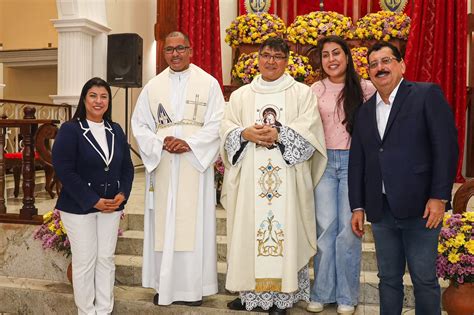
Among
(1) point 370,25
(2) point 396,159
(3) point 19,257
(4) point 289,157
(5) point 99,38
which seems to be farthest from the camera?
(5) point 99,38

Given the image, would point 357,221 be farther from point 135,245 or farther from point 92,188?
point 135,245

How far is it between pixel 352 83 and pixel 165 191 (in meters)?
1.36

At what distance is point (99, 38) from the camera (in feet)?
23.4

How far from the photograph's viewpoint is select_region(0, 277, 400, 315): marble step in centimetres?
322

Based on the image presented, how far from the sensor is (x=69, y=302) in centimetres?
358

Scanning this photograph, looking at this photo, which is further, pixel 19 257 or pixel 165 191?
pixel 19 257

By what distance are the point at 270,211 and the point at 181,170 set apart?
657 millimetres

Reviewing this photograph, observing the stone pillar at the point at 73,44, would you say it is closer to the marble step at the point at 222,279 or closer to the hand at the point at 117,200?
the marble step at the point at 222,279

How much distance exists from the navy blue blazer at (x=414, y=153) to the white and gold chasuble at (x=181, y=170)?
1221 mm

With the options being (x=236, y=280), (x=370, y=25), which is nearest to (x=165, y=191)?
(x=236, y=280)

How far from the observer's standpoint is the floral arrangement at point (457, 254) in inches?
116

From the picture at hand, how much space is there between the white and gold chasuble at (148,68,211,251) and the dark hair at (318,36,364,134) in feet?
2.77


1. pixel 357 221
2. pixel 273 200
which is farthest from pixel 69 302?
pixel 357 221

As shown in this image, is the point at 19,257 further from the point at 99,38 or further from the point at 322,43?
the point at 99,38
